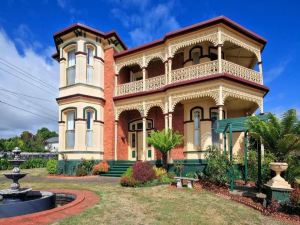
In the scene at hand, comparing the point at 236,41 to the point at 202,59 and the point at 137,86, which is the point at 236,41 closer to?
the point at 202,59

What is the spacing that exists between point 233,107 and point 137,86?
6719 millimetres

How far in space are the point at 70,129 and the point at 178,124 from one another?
7.48 meters

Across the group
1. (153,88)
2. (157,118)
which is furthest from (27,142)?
(153,88)

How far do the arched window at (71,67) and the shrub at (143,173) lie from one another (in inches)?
366

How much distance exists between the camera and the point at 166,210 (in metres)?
8.87

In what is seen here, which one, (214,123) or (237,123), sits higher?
(214,123)

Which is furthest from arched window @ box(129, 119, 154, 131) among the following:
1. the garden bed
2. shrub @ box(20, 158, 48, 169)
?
shrub @ box(20, 158, 48, 169)


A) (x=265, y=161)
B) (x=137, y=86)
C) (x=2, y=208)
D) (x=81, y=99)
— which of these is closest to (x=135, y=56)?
(x=137, y=86)

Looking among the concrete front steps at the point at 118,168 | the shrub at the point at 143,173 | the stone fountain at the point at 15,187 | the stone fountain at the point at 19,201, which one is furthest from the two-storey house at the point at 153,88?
the stone fountain at the point at 15,187

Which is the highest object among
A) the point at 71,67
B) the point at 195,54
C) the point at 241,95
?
the point at 195,54

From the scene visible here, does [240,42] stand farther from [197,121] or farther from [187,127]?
[187,127]

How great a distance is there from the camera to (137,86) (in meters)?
20.3

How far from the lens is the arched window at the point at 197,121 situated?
1734cm

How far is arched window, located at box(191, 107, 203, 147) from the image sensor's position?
1734 cm
